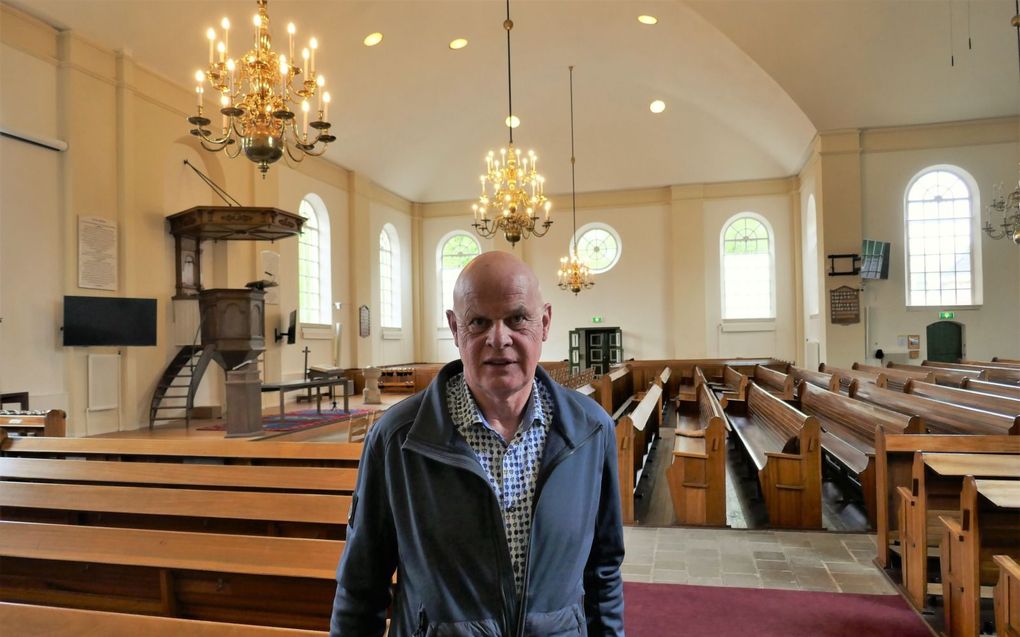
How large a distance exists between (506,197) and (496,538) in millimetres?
7173

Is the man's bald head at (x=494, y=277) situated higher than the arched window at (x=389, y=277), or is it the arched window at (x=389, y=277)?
the arched window at (x=389, y=277)

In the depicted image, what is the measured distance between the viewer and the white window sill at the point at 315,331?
11.8 meters

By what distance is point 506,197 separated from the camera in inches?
315

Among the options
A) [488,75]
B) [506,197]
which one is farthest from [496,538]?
[488,75]

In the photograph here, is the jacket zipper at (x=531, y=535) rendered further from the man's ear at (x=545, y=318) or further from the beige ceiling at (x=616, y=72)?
the beige ceiling at (x=616, y=72)

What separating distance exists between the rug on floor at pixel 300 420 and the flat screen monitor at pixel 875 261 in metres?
8.84

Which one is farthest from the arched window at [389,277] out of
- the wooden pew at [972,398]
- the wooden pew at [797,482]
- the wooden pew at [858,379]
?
the wooden pew at [797,482]

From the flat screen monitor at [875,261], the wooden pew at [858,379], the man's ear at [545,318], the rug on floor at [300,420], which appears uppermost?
the flat screen monitor at [875,261]

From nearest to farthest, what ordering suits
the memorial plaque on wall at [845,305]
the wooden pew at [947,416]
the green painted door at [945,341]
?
the wooden pew at [947,416] < the green painted door at [945,341] < the memorial plaque on wall at [845,305]

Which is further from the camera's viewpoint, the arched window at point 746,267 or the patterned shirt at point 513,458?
the arched window at point 746,267

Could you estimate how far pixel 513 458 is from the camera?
1.18 meters

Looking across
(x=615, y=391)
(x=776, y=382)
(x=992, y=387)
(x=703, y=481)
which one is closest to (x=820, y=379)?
(x=776, y=382)

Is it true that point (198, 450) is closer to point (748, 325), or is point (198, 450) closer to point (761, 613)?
point (761, 613)

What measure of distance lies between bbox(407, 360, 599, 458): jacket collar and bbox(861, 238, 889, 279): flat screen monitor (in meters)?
11.7
